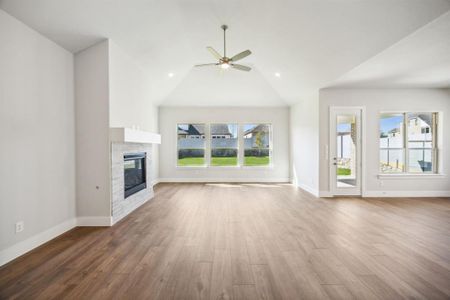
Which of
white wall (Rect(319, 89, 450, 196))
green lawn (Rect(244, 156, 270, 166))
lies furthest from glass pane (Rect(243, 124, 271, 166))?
white wall (Rect(319, 89, 450, 196))

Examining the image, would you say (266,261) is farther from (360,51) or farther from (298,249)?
(360,51)

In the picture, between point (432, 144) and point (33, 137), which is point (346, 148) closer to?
point (432, 144)

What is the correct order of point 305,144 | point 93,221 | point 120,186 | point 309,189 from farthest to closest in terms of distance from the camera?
1. point 305,144
2. point 309,189
3. point 120,186
4. point 93,221

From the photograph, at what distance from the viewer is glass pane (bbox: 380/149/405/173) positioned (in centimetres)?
600

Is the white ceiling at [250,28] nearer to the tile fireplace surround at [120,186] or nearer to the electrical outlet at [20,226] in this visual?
the tile fireplace surround at [120,186]

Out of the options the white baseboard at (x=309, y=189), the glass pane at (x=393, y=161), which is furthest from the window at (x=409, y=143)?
the white baseboard at (x=309, y=189)

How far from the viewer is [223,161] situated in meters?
8.35

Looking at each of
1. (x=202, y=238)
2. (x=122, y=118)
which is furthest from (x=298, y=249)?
(x=122, y=118)

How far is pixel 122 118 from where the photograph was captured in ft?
14.1

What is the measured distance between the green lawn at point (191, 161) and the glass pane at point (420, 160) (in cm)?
638

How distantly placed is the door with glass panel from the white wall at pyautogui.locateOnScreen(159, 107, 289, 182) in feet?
8.22

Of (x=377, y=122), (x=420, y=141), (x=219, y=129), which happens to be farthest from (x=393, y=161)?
(x=219, y=129)

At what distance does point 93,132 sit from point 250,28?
Answer: 3537 millimetres

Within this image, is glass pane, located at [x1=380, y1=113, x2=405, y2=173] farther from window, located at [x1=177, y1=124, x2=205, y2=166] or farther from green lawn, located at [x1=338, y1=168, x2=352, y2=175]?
window, located at [x1=177, y1=124, x2=205, y2=166]
